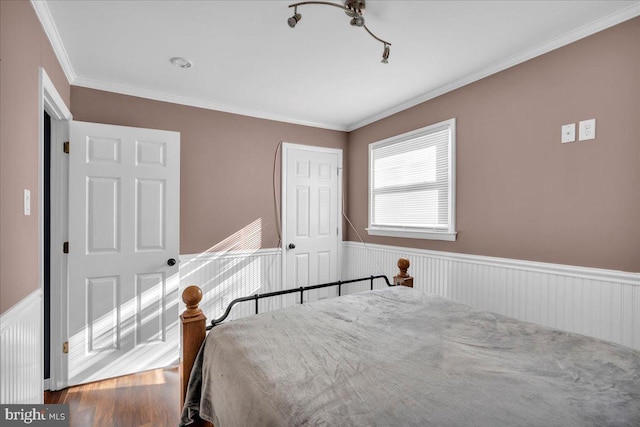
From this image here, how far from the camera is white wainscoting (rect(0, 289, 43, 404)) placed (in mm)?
1305

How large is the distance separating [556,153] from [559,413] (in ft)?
5.99

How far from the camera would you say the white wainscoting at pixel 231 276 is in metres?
3.22

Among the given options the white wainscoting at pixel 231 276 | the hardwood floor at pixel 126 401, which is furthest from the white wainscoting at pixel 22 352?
the white wainscoting at pixel 231 276

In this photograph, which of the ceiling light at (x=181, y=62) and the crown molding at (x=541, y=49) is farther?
the ceiling light at (x=181, y=62)

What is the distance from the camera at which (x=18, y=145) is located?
1495mm

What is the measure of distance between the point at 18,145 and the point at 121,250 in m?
1.37

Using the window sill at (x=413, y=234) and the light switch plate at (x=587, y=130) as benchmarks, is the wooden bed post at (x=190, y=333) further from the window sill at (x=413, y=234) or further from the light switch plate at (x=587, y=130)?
the light switch plate at (x=587, y=130)

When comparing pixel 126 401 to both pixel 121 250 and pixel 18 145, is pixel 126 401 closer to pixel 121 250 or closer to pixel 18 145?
pixel 121 250

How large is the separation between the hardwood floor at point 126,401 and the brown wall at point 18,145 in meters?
1.07

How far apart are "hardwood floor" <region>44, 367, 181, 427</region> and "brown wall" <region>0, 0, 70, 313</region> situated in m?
1.07

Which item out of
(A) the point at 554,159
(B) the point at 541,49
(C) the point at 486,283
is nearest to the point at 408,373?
(C) the point at 486,283

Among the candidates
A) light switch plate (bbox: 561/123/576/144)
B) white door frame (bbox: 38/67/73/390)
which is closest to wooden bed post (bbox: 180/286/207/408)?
white door frame (bbox: 38/67/73/390)

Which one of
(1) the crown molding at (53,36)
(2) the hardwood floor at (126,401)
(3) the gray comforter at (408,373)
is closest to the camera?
(3) the gray comforter at (408,373)

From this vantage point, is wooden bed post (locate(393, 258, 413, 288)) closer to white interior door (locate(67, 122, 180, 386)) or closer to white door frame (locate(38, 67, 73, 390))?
white interior door (locate(67, 122, 180, 386))
